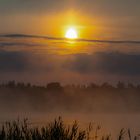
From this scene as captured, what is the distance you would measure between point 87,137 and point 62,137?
0.58 m

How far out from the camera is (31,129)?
12641 millimetres

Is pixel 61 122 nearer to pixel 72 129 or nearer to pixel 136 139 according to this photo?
pixel 72 129

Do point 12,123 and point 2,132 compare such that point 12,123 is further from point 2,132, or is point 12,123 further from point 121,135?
point 121,135

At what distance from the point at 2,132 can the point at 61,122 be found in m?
1.34

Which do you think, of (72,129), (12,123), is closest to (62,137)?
(72,129)

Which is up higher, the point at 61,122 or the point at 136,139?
the point at 61,122

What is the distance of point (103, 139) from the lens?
41.6 ft

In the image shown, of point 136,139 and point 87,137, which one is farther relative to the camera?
point 87,137

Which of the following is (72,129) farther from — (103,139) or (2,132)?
(2,132)

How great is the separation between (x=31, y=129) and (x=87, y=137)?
1216 millimetres

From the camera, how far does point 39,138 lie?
12211 millimetres

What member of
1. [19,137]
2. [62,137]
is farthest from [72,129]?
[19,137]

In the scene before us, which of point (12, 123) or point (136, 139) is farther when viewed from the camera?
point (12, 123)

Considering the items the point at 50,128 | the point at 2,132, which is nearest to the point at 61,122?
the point at 50,128
